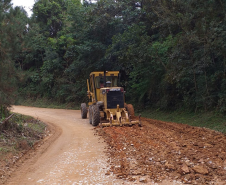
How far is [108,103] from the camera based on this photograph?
42.6ft

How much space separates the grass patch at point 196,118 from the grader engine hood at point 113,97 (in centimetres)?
352

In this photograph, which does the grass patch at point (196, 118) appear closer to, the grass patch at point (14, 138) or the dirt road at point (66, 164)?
the dirt road at point (66, 164)

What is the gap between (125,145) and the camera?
834 cm

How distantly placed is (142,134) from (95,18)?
14821 millimetres

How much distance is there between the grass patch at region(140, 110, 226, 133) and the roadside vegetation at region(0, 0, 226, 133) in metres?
0.14

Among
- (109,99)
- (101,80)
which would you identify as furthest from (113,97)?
(101,80)

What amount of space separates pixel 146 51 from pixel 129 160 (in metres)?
10.8

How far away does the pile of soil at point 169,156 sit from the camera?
5475mm

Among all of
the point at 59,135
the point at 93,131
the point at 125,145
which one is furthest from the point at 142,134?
the point at 59,135

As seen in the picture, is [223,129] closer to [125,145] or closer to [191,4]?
[125,145]

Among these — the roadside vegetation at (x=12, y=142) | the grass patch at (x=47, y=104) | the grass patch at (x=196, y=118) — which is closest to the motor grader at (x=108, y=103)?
the grass patch at (x=196, y=118)

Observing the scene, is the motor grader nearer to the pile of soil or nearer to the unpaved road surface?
the pile of soil

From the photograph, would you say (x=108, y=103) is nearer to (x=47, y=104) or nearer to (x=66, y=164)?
(x=66, y=164)

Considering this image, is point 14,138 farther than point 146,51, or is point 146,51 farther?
point 146,51
